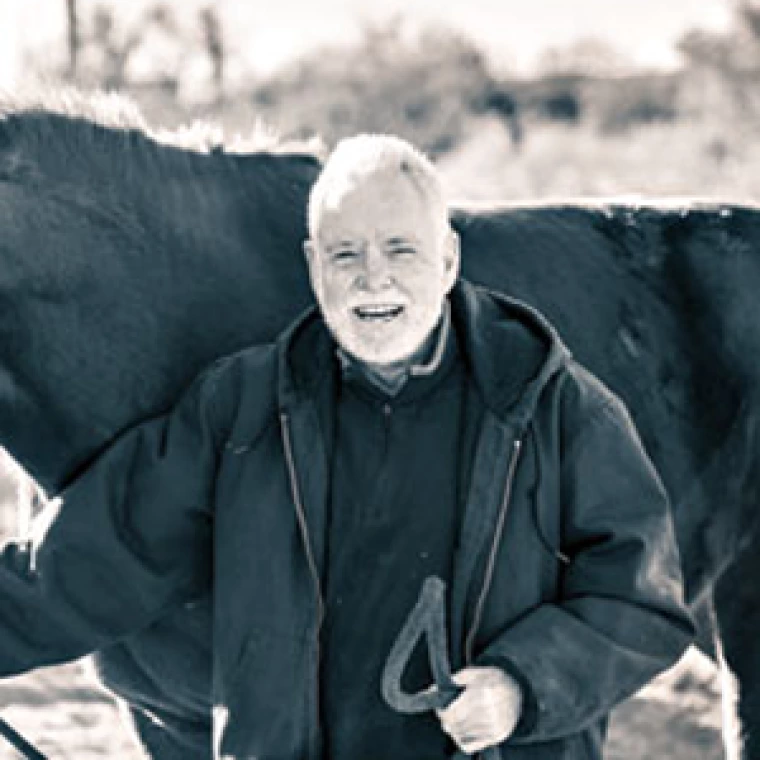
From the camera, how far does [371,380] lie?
2.53m

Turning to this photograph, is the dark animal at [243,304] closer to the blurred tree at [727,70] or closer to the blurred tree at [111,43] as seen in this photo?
the blurred tree at [111,43]

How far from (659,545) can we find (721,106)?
2563 cm

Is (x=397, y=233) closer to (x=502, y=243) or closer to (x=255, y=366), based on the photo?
(x=255, y=366)

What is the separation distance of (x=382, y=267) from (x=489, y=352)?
21 cm

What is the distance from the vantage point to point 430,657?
2.38 m

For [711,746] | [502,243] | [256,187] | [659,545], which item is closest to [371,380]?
[659,545]

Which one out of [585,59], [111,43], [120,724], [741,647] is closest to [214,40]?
[111,43]

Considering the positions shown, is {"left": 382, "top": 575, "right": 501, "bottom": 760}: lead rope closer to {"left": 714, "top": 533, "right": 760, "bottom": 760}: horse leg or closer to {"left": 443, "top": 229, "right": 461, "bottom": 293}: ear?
{"left": 443, "top": 229, "right": 461, "bottom": 293}: ear

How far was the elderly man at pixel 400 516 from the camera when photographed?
8.00ft

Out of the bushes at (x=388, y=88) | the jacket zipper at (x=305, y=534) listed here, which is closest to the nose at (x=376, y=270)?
the jacket zipper at (x=305, y=534)

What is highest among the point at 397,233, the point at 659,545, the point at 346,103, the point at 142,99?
the point at 397,233

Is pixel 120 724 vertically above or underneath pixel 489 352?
underneath

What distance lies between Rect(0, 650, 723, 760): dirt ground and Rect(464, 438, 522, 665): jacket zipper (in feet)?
8.42

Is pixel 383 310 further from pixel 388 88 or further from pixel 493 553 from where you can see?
pixel 388 88
